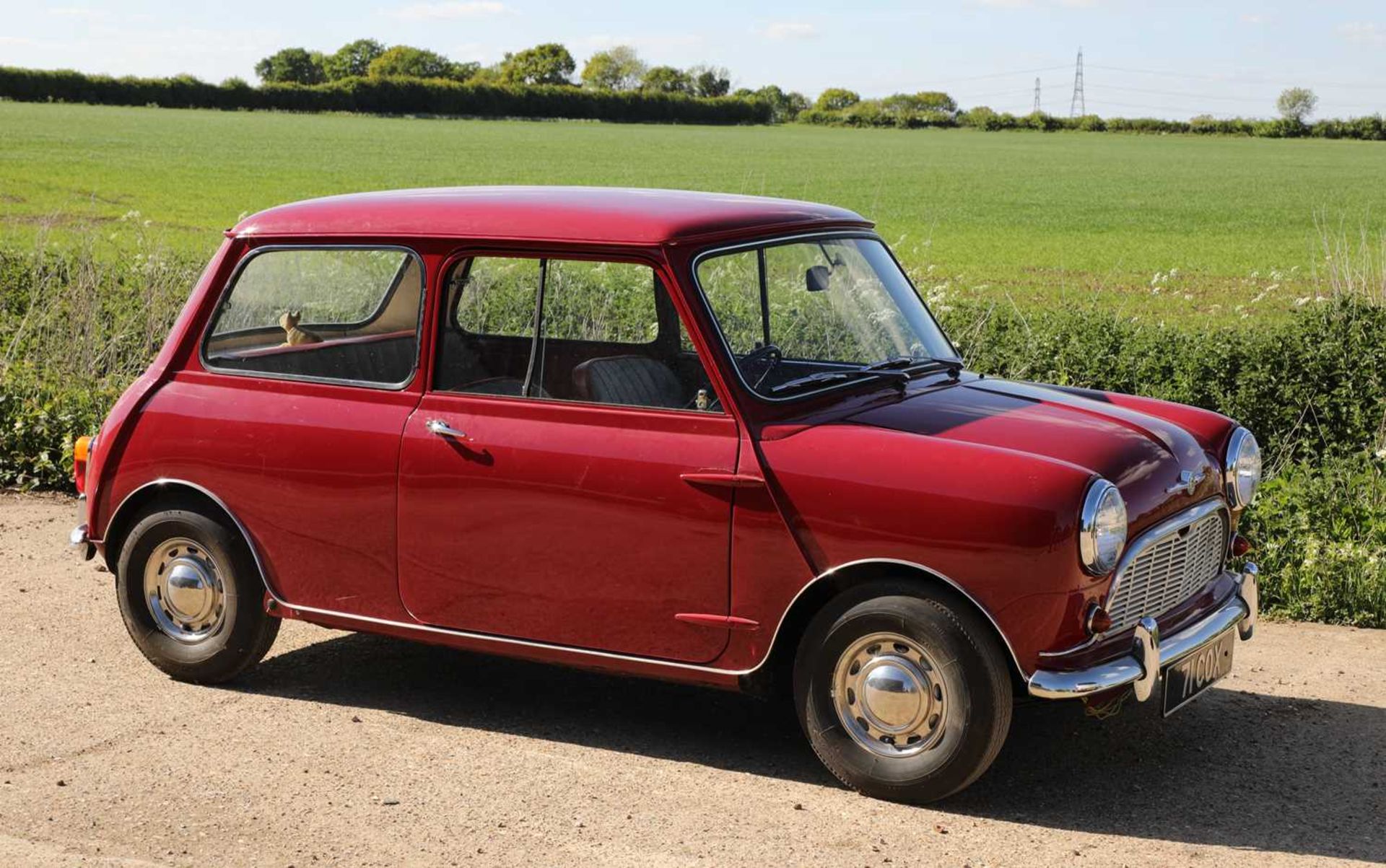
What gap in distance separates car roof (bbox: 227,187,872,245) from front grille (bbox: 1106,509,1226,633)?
1.61 m

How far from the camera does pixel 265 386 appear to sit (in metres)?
5.52

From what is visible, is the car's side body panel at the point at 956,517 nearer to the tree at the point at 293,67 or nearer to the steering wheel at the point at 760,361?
the steering wheel at the point at 760,361

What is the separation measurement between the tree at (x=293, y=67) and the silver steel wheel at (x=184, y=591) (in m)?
151

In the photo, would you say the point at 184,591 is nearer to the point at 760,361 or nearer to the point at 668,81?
the point at 760,361

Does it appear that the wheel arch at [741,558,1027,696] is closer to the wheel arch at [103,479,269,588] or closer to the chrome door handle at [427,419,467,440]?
the chrome door handle at [427,419,467,440]

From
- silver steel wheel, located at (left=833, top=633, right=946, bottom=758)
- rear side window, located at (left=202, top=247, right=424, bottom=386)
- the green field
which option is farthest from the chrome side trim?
the green field

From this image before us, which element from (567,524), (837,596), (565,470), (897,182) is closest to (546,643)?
(567,524)

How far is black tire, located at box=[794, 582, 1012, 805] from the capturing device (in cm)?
438

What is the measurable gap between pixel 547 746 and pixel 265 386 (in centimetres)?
165

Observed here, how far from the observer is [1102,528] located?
14.1 ft

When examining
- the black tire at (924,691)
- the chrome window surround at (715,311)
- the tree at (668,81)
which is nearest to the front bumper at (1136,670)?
the black tire at (924,691)

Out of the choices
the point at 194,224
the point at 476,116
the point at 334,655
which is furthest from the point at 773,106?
the point at 334,655

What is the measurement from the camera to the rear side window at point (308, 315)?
5.48 metres

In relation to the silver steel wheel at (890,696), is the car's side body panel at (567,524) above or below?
above
